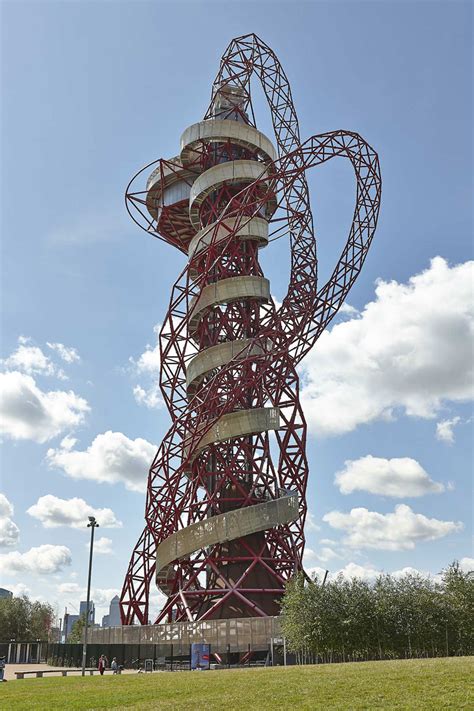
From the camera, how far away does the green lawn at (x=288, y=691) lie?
15711mm

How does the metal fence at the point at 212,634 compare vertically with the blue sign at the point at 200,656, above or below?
above

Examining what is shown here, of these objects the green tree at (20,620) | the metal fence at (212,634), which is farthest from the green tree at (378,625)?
the green tree at (20,620)

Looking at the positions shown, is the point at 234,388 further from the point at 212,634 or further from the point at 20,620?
the point at 20,620

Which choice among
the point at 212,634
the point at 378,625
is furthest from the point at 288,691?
the point at 212,634

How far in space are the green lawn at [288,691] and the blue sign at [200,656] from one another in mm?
8629

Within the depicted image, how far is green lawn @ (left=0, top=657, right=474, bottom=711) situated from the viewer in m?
15.7

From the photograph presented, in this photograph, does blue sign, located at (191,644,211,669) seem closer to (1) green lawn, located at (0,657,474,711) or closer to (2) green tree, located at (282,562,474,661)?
(2) green tree, located at (282,562,474,661)

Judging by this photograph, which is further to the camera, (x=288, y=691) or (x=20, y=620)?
(x=20, y=620)

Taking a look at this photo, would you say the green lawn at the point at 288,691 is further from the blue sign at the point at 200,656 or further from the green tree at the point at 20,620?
the green tree at the point at 20,620

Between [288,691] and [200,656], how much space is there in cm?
1538

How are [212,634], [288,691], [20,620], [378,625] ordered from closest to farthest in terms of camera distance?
[288,691] → [378,625] → [212,634] → [20,620]

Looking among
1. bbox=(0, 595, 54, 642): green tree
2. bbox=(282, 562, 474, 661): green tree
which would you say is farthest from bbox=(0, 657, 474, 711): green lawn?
bbox=(0, 595, 54, 642): green tree

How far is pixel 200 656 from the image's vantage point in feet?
105

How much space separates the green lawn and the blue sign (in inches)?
340
